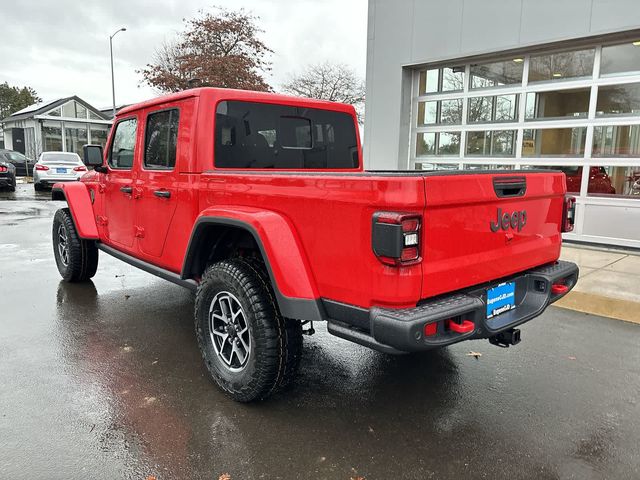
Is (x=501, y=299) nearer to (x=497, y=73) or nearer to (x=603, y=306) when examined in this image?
(x=603, y=306)

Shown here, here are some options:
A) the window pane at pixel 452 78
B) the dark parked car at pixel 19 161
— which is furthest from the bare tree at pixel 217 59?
the window pane at pixel 452 78

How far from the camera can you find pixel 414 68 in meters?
9.96

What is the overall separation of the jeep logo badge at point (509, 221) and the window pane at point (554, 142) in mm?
6094

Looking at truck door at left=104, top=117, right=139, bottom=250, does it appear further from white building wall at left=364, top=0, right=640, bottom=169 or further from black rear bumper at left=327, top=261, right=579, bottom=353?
white building wall at left=364, top=0, right=640, bottom=169

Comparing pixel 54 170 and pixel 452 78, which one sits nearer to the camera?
pixel 452 78

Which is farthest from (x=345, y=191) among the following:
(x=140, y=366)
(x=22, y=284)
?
(x=22, y=284)

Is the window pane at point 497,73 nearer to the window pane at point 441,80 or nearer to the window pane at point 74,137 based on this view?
the window pane at point 441,80

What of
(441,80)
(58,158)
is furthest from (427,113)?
(58,158)

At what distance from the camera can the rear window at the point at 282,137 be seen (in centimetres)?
367

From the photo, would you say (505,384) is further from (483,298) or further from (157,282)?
(157,282)

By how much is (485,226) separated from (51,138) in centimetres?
4140

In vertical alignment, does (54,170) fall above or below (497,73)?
below

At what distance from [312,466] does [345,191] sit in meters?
1.41

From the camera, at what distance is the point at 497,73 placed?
898 centimetres
